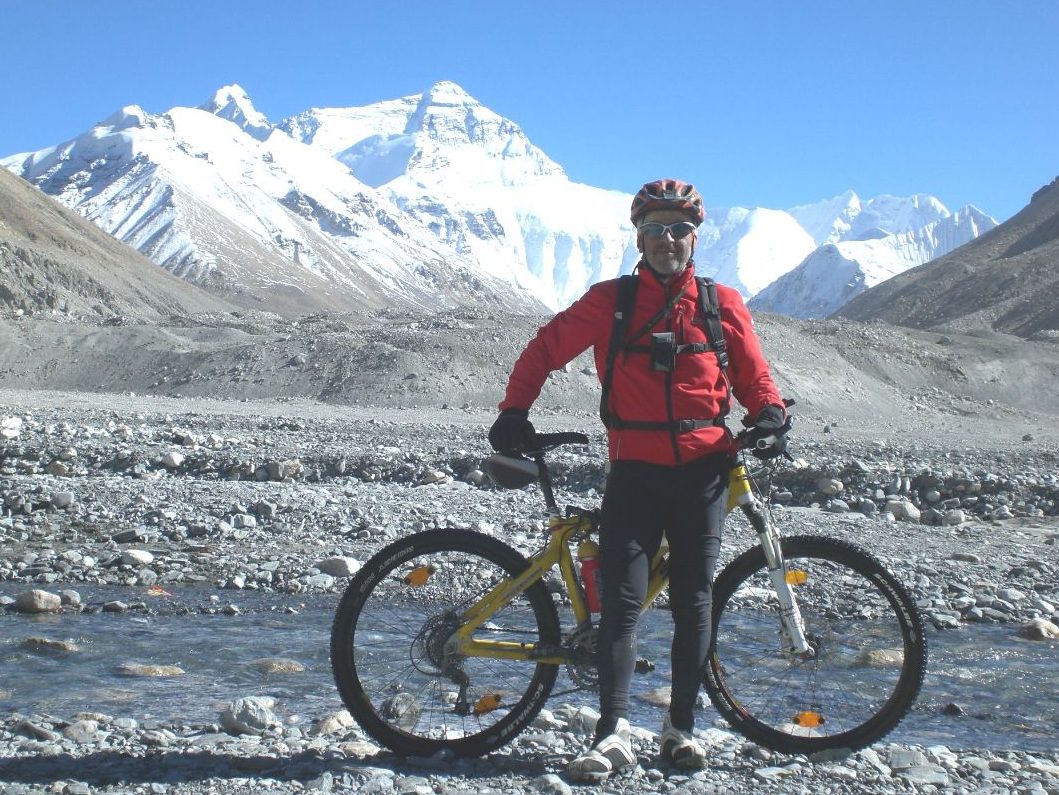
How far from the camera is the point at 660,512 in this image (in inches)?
183

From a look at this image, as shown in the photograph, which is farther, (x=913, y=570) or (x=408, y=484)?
(x=408, y=484)

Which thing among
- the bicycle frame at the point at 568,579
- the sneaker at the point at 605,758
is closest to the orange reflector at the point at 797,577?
the bicycle frame at the point at 568,579

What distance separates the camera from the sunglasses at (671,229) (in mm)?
4652

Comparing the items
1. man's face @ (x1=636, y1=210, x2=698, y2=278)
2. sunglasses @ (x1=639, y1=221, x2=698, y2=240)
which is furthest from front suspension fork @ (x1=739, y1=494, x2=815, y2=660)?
sunglasses @ (x1=639, y1=221, x2=698, y2=240)

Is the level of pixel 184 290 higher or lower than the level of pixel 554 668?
higher

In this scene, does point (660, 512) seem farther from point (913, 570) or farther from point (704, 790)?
point (913, 570)

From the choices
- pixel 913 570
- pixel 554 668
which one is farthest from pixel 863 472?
pixel 554 668

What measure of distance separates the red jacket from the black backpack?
0.02 metres

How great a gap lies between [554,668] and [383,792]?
3.17 feet

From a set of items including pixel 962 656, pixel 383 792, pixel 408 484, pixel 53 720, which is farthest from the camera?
pixel 408 484

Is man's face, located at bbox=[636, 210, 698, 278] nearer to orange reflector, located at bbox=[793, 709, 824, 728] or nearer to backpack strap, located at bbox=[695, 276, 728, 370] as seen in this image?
backpack strap, located at bbox=[695, 276, 728, 370]

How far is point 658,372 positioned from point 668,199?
80 cm

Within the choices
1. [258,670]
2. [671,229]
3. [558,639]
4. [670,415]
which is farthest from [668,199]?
[258,670]

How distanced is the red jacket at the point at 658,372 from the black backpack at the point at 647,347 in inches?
0.8
